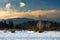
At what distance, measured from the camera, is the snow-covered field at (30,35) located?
3.42 m

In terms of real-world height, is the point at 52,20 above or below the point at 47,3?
below

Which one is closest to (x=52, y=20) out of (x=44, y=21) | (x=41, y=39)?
(x=44, y=21)

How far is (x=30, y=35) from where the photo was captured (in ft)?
11.3

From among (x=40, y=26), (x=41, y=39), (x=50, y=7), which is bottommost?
(x=41, y=39)

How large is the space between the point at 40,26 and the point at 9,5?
69 centimetres

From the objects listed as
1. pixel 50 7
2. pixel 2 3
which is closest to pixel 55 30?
pixel 50 7

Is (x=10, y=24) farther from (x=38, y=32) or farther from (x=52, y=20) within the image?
(x=52, y=20)

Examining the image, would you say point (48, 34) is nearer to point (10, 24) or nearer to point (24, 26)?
point (24, 26)

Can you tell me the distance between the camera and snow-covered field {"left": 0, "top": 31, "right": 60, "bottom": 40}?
3416mm

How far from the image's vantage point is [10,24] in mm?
3438

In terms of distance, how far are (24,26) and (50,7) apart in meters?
0.59

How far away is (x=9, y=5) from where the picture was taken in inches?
135

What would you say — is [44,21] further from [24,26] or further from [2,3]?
[2,3]

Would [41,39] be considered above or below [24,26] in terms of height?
below
